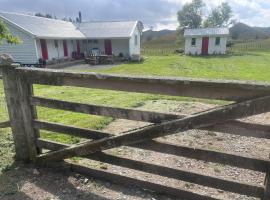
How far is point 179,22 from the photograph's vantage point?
234 ft

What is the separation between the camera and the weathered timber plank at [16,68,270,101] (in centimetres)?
255

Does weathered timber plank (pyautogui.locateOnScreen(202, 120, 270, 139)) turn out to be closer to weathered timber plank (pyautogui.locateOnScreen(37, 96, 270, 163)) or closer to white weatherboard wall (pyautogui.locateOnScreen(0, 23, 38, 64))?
weathered timber plank (pyautogui.locateOnScreen(37, 96, 270, 163))

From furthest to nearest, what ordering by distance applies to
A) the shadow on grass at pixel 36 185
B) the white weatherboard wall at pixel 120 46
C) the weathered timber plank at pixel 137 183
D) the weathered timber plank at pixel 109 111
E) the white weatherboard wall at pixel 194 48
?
the white weatherboard wall at pixel 194 48, the white weatherboard wall at pixel 120 46, the shadow on grass at pixel 36 185, the weathered timber plank at pixel 137 183, the weathered timber plank at pixel 109 111

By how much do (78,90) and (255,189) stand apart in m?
9.28

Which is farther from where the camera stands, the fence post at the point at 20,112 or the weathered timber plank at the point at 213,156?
the fence post at the point at 20,112

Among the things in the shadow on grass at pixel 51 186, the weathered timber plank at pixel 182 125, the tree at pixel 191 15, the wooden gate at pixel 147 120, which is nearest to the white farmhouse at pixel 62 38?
the wooden gate at pixel 147 120

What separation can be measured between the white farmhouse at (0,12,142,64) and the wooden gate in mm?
A: 20516

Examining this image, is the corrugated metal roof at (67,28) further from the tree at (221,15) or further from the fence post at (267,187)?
the tree at (221,15)

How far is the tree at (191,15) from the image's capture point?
229 feet

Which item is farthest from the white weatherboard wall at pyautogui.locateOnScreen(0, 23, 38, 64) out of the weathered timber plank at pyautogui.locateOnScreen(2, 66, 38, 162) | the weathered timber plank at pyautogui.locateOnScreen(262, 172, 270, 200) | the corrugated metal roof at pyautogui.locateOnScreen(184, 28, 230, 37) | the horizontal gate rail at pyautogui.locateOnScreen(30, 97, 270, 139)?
the weathered timber plank at pyautogui.locateOnScreen(262, 172, 270, 200)

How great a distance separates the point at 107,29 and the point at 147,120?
31.3 m

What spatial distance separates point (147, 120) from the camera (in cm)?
310

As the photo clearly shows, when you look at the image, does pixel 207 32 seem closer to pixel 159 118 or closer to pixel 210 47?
pixel 210 47

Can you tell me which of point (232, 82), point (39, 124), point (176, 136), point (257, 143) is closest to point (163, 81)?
point (232, 82)
